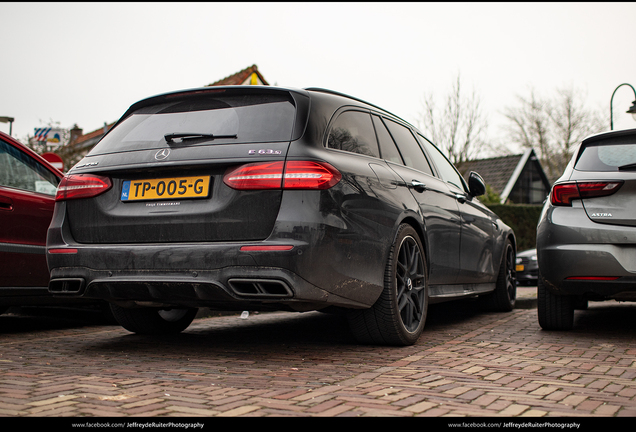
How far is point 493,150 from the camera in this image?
151ft

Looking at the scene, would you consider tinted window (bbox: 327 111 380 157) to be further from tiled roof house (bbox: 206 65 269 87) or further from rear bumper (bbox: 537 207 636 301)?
tiled roof house (bbox: 206 65 269 87)

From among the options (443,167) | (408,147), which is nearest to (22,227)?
(408,147)

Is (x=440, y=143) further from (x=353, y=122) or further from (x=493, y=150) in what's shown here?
(x=353, y=122)

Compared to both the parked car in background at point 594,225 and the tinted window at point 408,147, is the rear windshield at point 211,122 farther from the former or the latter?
the parked car in background at point 594,225

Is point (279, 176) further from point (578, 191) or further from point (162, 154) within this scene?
point (578, 191)

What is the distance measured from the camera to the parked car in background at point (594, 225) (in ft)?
16.1

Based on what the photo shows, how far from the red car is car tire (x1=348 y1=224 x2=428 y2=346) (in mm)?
2751

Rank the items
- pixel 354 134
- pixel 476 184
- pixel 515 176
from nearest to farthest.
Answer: pixel 354 134 → pixel 476 184 → pixel 515 176

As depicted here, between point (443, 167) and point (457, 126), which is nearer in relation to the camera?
point (443, 167)

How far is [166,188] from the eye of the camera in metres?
4.02

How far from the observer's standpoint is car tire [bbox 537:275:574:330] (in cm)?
559

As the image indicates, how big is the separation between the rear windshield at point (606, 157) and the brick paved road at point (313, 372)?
138 centimetres

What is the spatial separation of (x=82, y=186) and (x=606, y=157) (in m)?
3.95

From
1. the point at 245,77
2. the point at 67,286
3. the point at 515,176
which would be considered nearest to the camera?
the point at 67,286
